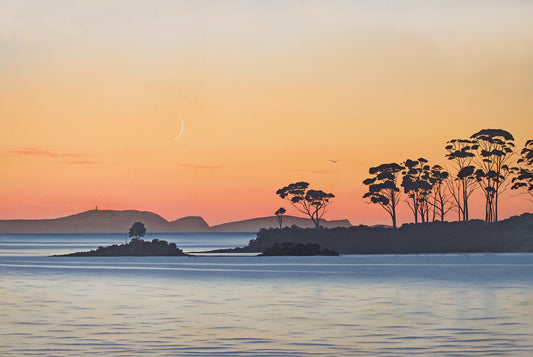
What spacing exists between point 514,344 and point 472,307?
40.5 ft

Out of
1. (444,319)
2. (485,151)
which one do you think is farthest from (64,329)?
(485,151)

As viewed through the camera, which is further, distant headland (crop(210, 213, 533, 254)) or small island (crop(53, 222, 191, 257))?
distant headland (crop(210, 213, 533, 254))

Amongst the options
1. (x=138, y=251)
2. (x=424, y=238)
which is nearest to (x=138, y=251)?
(x=138, y=251)

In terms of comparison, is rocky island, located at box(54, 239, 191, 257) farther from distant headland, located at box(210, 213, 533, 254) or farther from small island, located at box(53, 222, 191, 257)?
distant headland, located at box(210, 213, 533, 254)

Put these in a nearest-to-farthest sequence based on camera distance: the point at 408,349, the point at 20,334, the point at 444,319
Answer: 1. the point at 408,349
2. the point at 20,334
3. the point at 444,319

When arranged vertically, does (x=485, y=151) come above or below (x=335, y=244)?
above

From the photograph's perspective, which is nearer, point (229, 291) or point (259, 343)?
point (259, 343)

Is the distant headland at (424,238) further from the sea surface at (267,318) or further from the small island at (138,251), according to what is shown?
the sea surface at (267,318)

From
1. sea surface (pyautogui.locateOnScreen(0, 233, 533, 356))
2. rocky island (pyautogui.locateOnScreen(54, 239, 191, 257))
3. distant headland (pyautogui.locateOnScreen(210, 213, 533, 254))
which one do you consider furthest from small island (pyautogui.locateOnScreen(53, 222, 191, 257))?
sea surface (pyautogui.locateOnScreen(0, 233, 533, 356))

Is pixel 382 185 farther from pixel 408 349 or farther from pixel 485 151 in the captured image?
pixel 408 349

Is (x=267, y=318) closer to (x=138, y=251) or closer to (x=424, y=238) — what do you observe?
(x=138, y=251)

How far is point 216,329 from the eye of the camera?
94.3 feet

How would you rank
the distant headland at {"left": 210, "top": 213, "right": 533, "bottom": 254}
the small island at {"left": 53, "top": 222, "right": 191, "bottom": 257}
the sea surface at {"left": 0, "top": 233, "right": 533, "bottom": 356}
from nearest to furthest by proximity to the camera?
the sea surface at {"left": 0, "top": 233, "right": 533, "bottom": 356}
the small island at {"left": 53, "top": 222, "right": 191, "bottom": 257}
the distant headland at {"left": 210, "top": 213, "right": 533, "bottom": 254}

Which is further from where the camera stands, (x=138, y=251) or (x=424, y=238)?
(x=424, y=238)
